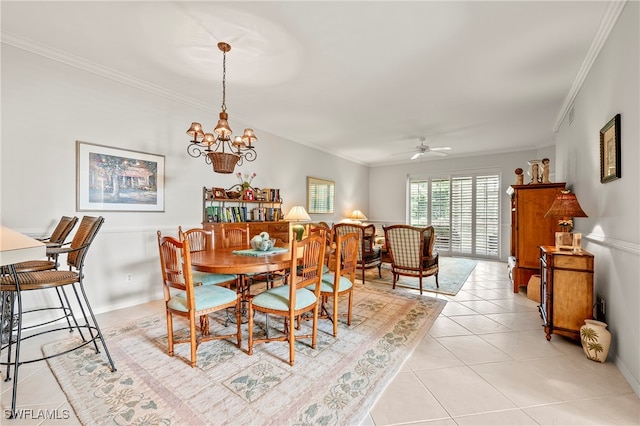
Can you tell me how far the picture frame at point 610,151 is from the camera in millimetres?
2068

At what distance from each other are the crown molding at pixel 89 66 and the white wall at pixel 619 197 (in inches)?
170

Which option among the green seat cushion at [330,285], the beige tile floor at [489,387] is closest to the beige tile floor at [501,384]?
the beige tile floor at [489,387]

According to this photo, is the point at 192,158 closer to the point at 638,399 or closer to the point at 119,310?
the point at 119,310

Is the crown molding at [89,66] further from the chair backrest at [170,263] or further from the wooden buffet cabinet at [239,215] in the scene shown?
the chair backrest at [170,263]

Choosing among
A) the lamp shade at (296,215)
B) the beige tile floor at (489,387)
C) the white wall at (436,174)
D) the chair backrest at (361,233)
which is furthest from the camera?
the white wall at (436,174)

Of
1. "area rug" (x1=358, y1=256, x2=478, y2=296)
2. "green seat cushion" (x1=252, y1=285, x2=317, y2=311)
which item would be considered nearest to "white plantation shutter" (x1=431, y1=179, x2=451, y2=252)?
"area rug" (x1=358, y1=256, x2=478, y2=296)

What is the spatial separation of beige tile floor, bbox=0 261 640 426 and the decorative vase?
0.06 metres

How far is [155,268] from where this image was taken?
3.62 m

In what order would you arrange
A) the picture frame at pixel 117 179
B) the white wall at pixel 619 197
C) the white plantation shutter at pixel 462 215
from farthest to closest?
the white plantation shutter at pixel 462 215, the picture frame at pixel 117 179, the white wall at pixel 619 197

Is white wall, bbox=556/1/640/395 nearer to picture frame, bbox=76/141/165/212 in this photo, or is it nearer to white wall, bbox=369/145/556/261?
white wall, bbox=369/145/556/261

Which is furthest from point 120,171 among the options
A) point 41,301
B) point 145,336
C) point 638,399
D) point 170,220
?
point 638,399

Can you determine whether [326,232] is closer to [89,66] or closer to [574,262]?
[574,262]

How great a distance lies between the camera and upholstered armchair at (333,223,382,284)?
4410mm

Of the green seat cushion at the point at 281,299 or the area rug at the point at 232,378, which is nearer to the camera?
the area rug at the point at 232,378
